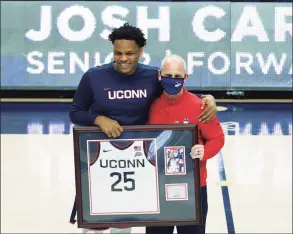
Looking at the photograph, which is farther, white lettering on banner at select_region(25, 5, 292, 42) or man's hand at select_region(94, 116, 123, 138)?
white lettering on banner at select_region(25, 5, 292, 42)

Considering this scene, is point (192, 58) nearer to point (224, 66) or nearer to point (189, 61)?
point (189, 61)

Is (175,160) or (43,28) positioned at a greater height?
(43,28)

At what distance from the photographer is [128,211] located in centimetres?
288

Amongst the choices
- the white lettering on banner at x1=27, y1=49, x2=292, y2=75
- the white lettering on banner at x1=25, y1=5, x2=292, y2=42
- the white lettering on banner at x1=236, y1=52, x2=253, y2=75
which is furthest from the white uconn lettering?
the white lettering on banner at x1=236, y1=52, x2=253, y2=75

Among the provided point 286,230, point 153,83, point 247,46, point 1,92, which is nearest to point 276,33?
point 247,46

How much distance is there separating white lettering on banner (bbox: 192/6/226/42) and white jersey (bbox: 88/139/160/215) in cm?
820

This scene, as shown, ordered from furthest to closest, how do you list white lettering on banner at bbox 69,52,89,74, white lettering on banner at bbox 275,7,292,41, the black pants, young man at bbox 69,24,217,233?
white lettering on banner at bbox 275,7,292,41, white lettering on banner at bbox 69,52,89,74, the black pants, young man at bbox 69,24,217,233

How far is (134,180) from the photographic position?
9.46ft

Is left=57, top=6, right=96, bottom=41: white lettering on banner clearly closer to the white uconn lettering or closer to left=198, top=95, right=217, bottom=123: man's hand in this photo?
the white uconn lettering

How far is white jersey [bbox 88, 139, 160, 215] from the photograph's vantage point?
2.87m

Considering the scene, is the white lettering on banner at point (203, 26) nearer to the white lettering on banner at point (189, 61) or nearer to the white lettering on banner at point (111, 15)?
the white lettering on banner at point (189, 61)

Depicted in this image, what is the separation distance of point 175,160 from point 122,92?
1.41 ft

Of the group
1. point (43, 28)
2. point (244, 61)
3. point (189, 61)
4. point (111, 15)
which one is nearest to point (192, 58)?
point (189, 61)

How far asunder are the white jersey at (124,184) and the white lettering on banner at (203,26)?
26.9 feet
